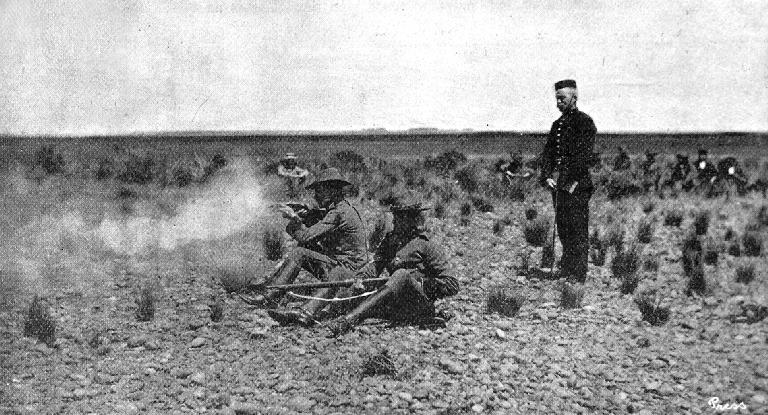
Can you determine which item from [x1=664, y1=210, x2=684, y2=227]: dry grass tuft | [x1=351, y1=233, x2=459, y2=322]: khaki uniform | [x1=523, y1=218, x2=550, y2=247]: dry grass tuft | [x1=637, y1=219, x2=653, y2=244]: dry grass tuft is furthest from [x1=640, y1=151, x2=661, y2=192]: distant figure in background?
[x1=351, y1=233, x2=459, y2=322]: khaki uniform

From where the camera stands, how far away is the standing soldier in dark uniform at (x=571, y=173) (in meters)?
7.21

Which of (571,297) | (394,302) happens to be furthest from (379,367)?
(571,297)

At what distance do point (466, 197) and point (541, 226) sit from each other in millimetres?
2310

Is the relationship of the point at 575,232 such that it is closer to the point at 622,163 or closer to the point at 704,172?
the point at 704,172

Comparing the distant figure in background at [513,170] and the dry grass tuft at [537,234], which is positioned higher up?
the distant figure in background at [513,170]

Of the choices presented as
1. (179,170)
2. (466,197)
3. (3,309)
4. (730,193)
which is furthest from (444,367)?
(179,170)

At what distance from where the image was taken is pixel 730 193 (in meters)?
10.6

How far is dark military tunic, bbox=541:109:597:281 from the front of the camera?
7238 mm

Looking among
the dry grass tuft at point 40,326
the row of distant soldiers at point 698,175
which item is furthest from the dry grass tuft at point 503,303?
the row of distant soldiers at point 698,175

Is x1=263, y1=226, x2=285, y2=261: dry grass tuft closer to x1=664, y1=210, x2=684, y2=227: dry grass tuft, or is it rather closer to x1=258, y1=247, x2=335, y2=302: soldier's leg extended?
x1=258, y1=247, x2=335, y2=302: soldier's leg extended

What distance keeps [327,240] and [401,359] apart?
5.48ft

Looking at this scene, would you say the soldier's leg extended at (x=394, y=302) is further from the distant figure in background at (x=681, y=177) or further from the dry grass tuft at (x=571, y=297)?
the distant figure in background at (x=681, y=177)

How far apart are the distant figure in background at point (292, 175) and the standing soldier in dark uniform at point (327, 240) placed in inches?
168

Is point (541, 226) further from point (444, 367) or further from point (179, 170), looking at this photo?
point (179, 170)
